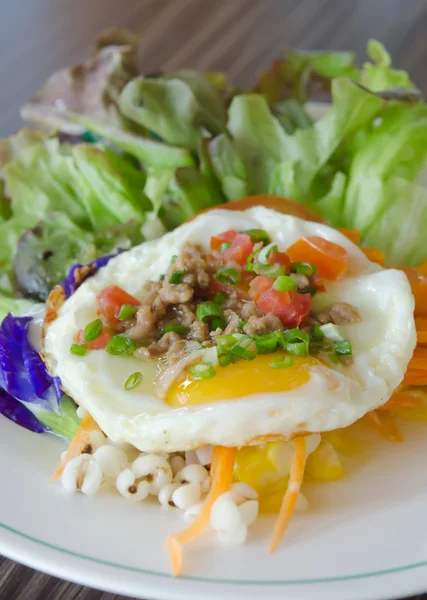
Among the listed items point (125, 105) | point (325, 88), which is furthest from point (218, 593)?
point (325, 88)

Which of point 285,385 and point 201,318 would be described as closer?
point 285,385

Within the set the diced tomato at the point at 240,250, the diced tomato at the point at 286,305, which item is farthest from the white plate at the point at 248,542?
the diced tomato at the point at 240,250

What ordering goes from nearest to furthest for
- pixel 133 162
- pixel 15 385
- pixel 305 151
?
1. pixel 15 385
2. pixel 305 151
3. pixel 133 162

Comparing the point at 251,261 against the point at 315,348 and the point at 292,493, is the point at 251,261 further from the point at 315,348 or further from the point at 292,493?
the point at 292,493

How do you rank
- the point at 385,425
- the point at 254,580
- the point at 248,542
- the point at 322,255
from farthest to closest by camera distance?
1. the point at 322,255
2. the point at 385,425
3. the point at 248,542
4. the point at 254,580

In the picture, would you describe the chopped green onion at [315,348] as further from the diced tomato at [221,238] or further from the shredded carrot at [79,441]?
the shredded carrot at [79,441]

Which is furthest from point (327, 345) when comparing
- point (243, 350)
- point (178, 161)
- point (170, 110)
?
point (170, 110)

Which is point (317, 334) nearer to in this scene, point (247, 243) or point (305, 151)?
point (247, 243)
